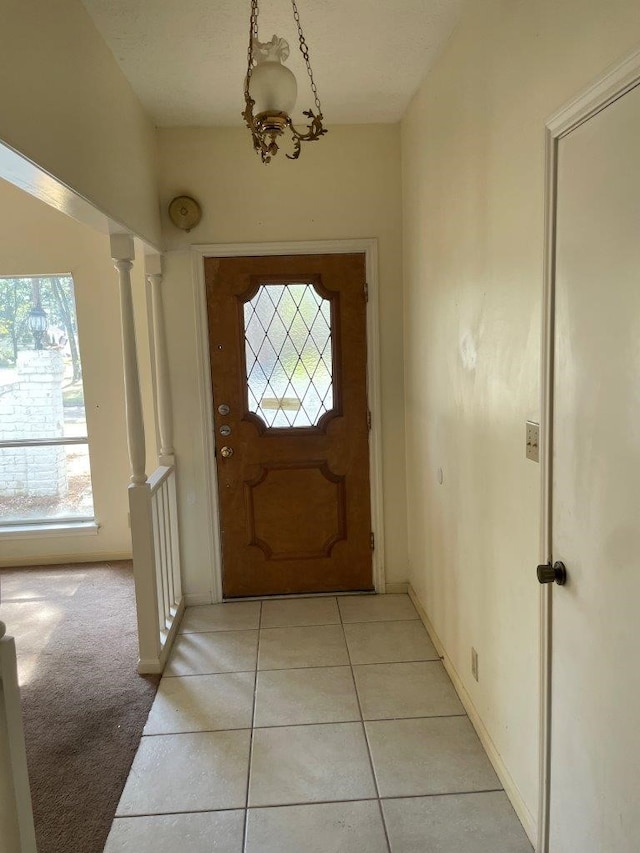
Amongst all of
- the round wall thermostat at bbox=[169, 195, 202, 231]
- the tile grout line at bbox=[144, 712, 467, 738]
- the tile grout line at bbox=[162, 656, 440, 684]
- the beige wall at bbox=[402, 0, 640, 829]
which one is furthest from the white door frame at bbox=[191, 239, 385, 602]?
the tile grout line at bbox=[144, 712, 467, 738]

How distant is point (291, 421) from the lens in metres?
3.39

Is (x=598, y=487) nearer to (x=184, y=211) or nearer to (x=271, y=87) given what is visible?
(x=271, y=87)

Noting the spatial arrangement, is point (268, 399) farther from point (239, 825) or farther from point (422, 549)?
point (239, 825)

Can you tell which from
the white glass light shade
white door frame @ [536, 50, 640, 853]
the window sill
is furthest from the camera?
the window sill

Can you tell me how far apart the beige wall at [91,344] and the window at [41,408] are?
4.4 inches

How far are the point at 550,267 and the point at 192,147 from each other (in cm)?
237

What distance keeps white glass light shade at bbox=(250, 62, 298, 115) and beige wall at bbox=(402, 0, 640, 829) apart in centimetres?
65

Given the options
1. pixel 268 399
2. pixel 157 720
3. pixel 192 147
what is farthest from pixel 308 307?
pixel 157 720

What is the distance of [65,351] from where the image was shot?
4.09m

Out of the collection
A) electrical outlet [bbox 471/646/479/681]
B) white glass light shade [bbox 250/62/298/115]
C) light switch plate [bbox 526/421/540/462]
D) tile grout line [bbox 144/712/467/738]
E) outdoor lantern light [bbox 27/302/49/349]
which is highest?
white glass light shade [bbox 250/62/298/115]

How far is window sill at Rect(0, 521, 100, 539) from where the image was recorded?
414cm

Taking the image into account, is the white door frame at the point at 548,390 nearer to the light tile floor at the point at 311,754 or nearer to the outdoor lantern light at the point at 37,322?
the light tile floor at the point at 311,754

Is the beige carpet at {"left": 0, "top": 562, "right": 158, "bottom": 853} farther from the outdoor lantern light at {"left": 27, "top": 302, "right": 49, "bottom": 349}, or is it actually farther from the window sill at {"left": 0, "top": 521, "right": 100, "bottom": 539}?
the outdoor lantern light at {"left": 27, "top": 302, "right": 49, "bottom": 349}

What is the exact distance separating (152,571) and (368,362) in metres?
1.61
